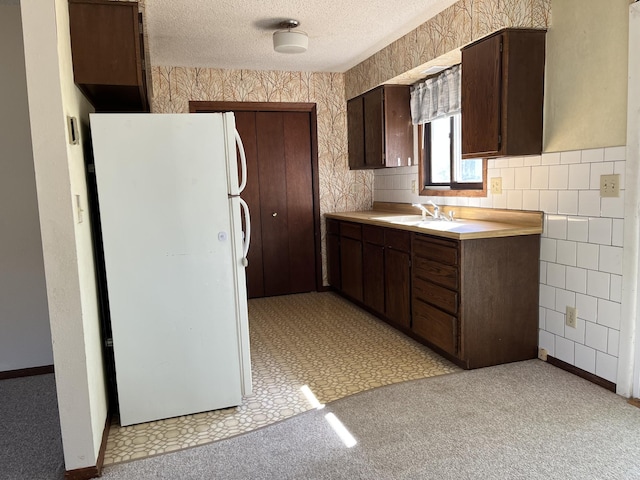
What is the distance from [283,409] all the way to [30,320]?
187cm

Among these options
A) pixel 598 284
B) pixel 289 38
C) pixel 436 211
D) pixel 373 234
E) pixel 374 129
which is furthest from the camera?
pixel 374 129

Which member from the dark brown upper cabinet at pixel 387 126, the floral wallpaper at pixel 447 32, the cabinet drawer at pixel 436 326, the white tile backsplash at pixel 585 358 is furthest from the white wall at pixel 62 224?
the dark brown upper cabinet at pixel 387 126

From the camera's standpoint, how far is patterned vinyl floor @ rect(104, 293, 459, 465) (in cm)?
231

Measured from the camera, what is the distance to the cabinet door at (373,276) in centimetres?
393

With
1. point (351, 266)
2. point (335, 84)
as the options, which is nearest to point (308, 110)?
point (335, 84)

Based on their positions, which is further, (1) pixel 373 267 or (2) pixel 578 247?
(1) pixel 373 267

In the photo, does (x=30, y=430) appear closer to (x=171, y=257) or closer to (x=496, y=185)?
(x=171, y=257)

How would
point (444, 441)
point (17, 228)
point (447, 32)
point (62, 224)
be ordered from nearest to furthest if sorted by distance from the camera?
point (62, 224)
point (444, 441)
point (17, 228)
point (447, 32)

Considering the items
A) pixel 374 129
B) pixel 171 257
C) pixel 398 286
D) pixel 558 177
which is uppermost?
pixel 374 129

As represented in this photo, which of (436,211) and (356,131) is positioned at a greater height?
(356,131)

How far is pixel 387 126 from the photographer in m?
4.32

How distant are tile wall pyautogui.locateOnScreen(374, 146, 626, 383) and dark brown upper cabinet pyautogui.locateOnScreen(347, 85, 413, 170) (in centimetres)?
135

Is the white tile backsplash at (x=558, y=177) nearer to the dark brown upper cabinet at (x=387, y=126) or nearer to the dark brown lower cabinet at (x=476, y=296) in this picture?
the dark brown lower cabinet at (x=476, y=296)

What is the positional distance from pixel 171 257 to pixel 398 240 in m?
1.82
